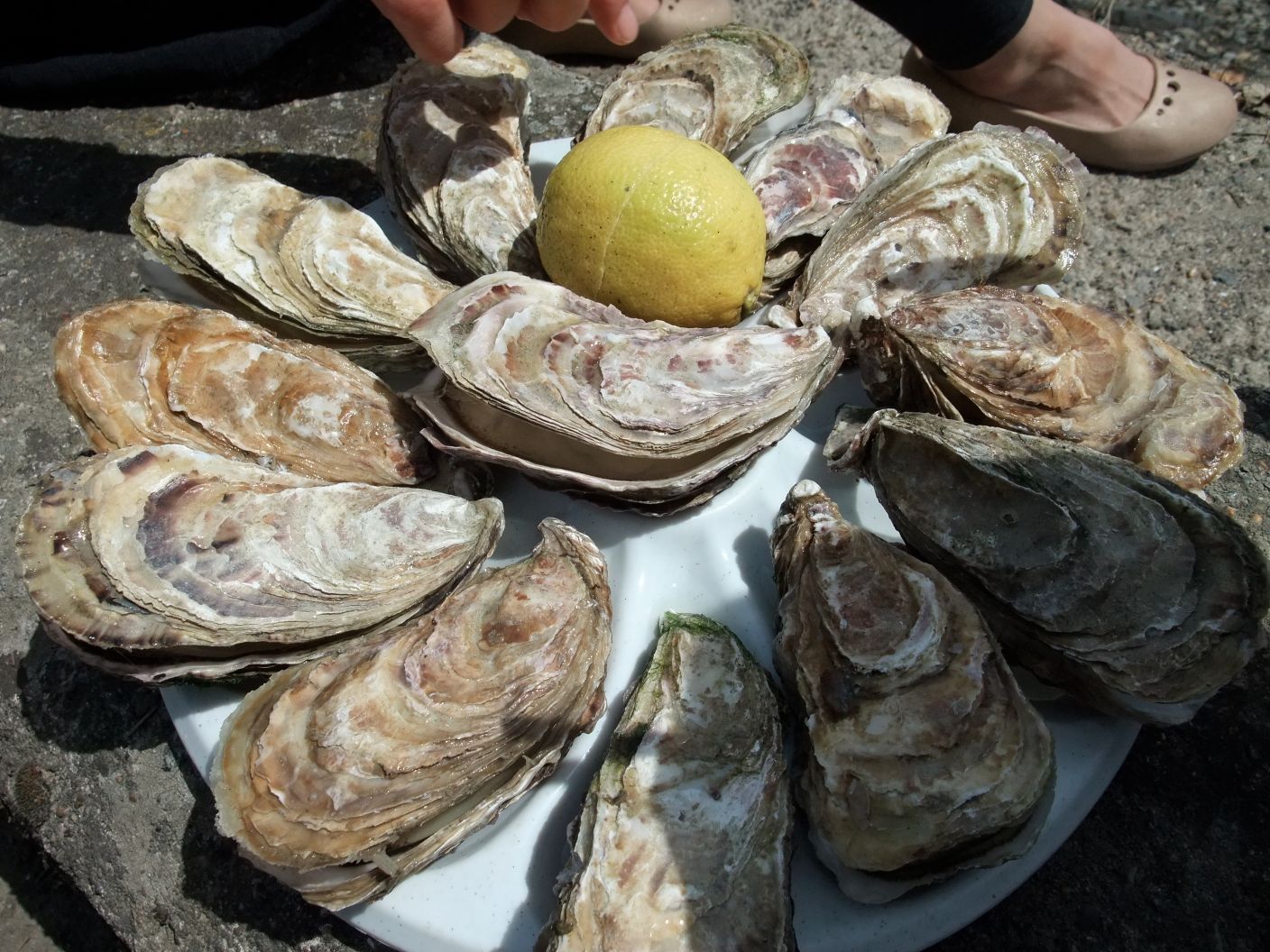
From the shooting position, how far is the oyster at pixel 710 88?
171 centimetres

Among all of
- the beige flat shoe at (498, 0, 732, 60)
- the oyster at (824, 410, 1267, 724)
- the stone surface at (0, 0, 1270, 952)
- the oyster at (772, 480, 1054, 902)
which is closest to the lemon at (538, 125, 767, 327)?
the oyster at (824, 410, 1267, 724)

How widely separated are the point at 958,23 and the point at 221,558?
1.79 m

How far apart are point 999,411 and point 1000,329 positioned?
4.8 inches

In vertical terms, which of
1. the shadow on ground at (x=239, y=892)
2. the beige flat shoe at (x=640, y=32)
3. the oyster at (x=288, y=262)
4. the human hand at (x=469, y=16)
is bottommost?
the shadow on ground at (x=239, y=892)

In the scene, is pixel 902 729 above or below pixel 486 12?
below

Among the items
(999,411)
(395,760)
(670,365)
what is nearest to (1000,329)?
(999,411)

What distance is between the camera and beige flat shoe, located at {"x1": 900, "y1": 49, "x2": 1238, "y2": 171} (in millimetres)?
2096

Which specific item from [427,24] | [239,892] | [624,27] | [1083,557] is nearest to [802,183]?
[624,27]

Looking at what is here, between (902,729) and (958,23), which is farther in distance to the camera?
(958,23)

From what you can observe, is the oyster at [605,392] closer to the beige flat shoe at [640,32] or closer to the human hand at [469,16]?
the human hand at [469,16]

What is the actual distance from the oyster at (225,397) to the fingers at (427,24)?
1.60 feet

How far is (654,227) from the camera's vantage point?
132 cm

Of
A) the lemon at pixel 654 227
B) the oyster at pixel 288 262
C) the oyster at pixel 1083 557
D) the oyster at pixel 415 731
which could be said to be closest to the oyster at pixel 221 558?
the oyster at pixel 415 731

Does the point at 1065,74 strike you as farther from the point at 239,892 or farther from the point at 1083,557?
the point at 239,892
